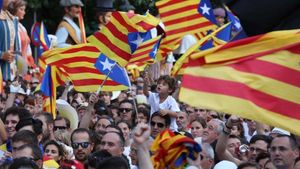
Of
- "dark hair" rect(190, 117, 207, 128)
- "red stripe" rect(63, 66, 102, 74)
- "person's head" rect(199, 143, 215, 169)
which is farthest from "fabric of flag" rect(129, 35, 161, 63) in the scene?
"person's head" rect(199, 143, 215, 169)

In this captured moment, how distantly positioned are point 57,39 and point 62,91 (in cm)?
233

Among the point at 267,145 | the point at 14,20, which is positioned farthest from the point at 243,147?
the point at 14,20

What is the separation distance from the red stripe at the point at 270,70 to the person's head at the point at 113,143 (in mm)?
3602

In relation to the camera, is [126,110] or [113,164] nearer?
[113,164]

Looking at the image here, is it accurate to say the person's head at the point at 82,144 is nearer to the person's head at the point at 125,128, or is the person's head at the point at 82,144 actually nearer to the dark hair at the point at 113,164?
the person's head at the point at 125,128

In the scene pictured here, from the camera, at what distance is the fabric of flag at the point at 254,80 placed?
9.03 metres

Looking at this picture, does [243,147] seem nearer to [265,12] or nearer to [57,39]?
[265,12]

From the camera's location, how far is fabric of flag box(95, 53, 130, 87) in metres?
15.7

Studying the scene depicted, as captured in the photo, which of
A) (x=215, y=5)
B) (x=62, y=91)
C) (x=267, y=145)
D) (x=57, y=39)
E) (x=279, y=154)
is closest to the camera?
Answer: (x=279, y=154)

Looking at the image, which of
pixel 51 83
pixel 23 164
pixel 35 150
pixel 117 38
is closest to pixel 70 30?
pixel 51 83

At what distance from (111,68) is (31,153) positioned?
4.60 m

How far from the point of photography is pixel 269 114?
908 centimetres

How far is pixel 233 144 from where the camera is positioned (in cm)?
1411

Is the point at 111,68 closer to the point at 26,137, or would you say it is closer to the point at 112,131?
the point at 112,131
